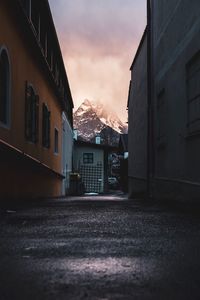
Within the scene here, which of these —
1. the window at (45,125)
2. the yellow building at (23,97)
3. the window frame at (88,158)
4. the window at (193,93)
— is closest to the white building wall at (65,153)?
the window at (45,125)

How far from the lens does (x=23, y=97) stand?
14156 mm

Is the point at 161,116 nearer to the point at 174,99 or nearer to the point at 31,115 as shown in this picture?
the point at 174,99

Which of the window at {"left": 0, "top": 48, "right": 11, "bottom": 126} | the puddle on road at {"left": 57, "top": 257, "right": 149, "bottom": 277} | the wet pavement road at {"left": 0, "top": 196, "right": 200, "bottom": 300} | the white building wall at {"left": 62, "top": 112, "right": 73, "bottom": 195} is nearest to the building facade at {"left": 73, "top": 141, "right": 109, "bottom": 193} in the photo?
the white building wall at {"left": 62, "top": 112, "right": 73, "bottom": 195}

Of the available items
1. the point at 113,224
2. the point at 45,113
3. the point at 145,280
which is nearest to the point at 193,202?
the point at 113,224

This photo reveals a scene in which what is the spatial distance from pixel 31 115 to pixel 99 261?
485 inches

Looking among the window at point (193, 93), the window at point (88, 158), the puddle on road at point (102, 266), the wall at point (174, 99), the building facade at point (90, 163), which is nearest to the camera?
the puddle on road at point (102, 266)

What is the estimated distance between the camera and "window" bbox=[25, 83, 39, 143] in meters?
14.8

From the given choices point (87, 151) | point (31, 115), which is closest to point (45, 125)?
point (31, 115)

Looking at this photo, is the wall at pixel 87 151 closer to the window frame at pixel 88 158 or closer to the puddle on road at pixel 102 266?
the window frame at pixel 88 158

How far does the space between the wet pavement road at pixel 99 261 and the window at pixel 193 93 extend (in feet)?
12.4

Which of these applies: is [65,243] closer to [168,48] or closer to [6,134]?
[6,134]

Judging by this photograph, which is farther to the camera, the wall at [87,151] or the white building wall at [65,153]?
the wall at [87,151]

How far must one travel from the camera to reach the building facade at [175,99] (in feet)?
33.3

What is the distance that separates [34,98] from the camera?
16.6m
